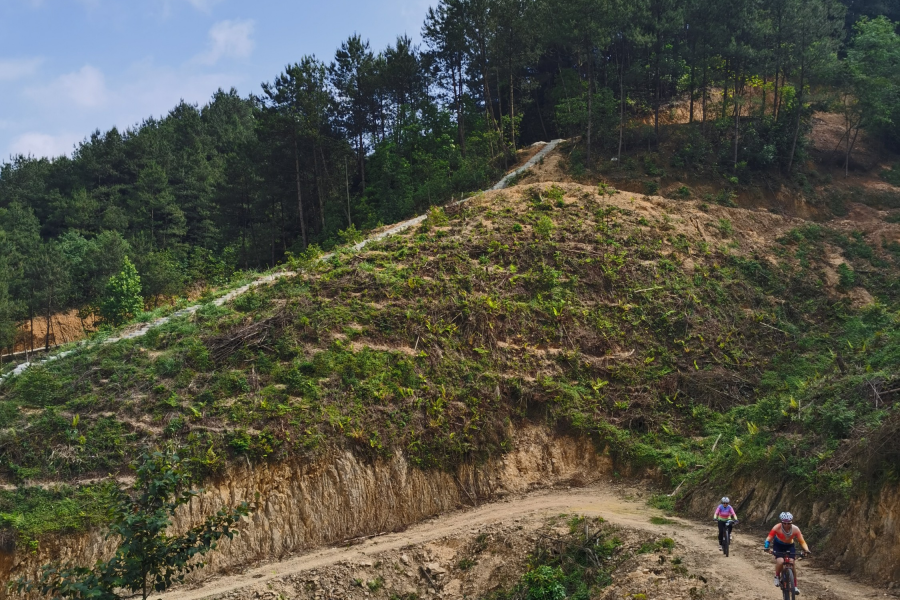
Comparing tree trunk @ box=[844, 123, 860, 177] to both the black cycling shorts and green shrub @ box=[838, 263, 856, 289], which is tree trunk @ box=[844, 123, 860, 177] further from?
the black cycling shorts

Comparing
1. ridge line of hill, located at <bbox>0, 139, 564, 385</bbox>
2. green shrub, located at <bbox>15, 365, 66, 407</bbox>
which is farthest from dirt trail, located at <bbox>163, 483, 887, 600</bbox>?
ridge line of hill, located at <bbox>0, 139, 564, 385</bbox>

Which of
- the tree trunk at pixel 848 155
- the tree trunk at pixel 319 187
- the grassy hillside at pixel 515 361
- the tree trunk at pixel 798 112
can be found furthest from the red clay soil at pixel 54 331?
the tree trunk at pixel 848 155

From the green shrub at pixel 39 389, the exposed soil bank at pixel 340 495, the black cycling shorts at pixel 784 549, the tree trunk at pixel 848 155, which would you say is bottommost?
the exposed soil bank at pixel 340 495

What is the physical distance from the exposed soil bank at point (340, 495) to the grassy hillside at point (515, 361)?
454 millimetres

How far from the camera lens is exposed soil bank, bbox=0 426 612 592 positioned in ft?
53.2

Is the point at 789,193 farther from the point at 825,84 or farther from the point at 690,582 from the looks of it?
the point at 690,582

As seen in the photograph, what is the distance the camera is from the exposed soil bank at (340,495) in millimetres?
16203

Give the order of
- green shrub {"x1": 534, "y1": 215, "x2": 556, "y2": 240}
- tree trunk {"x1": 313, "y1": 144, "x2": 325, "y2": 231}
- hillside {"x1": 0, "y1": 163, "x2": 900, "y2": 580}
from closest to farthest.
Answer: hillside {"x1": 0, "y1": 163, "x2": 900, "y2": 580} → green shrub {"x1": 534, "y1": 215, "x2": 556, "y2": 240} → tree trunk {"x1": 313, "y1": 144, "x2": 325, "y2": 231}

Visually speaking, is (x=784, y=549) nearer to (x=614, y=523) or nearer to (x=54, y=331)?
(x=614, y=523)

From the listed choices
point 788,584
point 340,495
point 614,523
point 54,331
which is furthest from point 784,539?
point 54,331

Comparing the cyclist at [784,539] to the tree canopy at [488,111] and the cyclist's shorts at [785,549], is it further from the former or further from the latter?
the tree canopy at [488,111]

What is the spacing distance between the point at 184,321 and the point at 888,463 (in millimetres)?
18718

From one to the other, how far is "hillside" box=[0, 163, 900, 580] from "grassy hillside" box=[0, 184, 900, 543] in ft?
0.23

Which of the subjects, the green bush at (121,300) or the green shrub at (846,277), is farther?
the green bush at (121,300)
